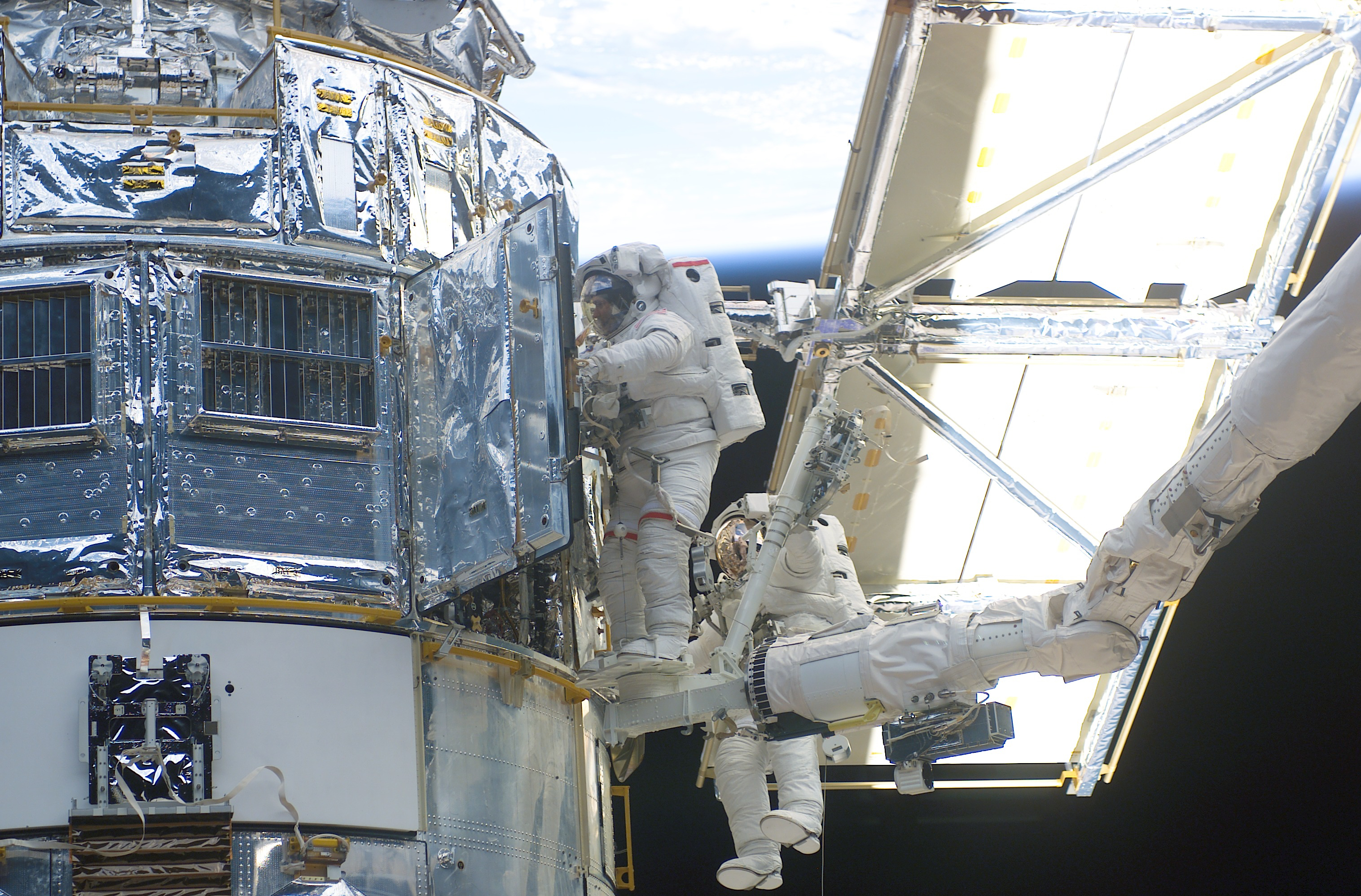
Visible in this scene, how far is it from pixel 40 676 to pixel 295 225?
6.61 feet

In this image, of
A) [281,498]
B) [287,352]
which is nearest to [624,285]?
[287,352]

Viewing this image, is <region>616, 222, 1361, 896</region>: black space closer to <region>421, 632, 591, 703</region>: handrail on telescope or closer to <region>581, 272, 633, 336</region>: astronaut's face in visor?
<region>581, 272, 633, 336</region>: astronaut's face in visor

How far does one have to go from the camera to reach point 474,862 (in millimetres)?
5625

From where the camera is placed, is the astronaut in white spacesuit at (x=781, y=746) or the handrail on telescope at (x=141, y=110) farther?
the astronaut in white spacesuit at (x=781, y=746)

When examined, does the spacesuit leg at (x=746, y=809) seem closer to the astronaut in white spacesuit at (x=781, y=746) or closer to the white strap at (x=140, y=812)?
the astronaut in white spacesuit at (x=781, y=746)

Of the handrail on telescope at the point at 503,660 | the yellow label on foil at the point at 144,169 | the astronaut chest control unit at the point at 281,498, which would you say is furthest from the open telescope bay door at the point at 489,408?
the yellow label on foil at the point at 144,169

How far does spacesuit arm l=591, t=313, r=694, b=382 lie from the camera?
7.03 metres

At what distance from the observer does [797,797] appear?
717 cm

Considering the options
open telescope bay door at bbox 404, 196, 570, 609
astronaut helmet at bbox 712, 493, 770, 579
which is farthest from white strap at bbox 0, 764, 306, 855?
astronaut helmet at bbox 712, 493, 770, 579

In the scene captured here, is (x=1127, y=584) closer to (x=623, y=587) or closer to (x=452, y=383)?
(x=623, y=587)

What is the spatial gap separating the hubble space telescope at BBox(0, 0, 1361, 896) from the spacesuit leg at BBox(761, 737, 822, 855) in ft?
0.66

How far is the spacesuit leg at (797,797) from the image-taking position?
681cm

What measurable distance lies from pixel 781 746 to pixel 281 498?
2800mm

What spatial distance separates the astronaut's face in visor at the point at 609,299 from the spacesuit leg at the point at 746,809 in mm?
2118
